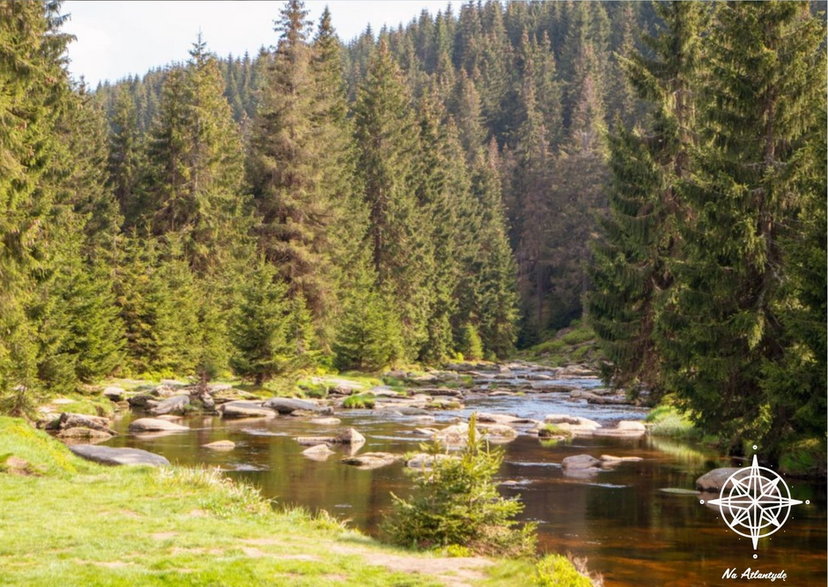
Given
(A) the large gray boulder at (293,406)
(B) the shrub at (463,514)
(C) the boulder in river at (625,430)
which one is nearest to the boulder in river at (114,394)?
(A) the large gray boulder at (293,406)

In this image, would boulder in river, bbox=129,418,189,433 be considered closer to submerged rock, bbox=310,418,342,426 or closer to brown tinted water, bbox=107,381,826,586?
brown tinted water, bbox=107,381,826,586

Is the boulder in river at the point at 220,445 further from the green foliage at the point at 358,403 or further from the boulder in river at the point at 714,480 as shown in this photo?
the boulder in river at the point at 714,480

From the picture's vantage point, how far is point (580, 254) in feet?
299

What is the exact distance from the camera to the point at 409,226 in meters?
68.9

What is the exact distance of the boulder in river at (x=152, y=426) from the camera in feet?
94.8

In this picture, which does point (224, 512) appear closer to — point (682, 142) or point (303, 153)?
point (682, 142)

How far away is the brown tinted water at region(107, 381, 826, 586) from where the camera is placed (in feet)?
48.1

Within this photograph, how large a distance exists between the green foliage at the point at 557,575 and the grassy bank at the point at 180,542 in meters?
0.08

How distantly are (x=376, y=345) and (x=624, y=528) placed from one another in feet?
120

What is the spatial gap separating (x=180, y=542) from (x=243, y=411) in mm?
22863

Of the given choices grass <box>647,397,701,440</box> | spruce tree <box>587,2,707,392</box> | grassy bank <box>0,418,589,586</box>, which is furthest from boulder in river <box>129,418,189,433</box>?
spruce tree <box>587,2,707,392</box>

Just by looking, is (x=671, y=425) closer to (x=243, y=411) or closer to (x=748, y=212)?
(x=748, y=212)

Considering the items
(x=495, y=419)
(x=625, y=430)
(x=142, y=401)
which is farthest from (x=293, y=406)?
(x=625, y=430)
